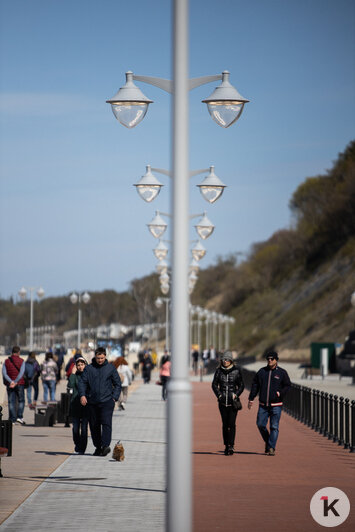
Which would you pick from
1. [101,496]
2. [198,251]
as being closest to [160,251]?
[198,251]

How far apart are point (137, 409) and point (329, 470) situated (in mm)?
17633

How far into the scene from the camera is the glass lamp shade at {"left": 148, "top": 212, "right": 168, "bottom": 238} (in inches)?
1156

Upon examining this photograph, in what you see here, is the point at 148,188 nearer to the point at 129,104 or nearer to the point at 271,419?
the point at 271,419

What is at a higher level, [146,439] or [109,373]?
[109,373]

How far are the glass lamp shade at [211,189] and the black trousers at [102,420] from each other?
5573 millimetres

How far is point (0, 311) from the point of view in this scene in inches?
5655

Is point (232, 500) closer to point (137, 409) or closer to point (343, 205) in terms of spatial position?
point (137, 409)

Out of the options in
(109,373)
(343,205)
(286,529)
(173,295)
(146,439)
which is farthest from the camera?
(343,205)

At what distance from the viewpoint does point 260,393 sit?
1770 cm

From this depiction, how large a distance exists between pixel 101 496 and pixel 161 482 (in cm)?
152

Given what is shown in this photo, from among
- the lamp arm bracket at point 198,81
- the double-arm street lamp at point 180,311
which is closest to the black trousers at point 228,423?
the lamp arm bracket at point 198,81

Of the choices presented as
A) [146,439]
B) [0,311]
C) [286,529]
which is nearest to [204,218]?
[146,439]

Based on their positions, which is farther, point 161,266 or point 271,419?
point 161,266
